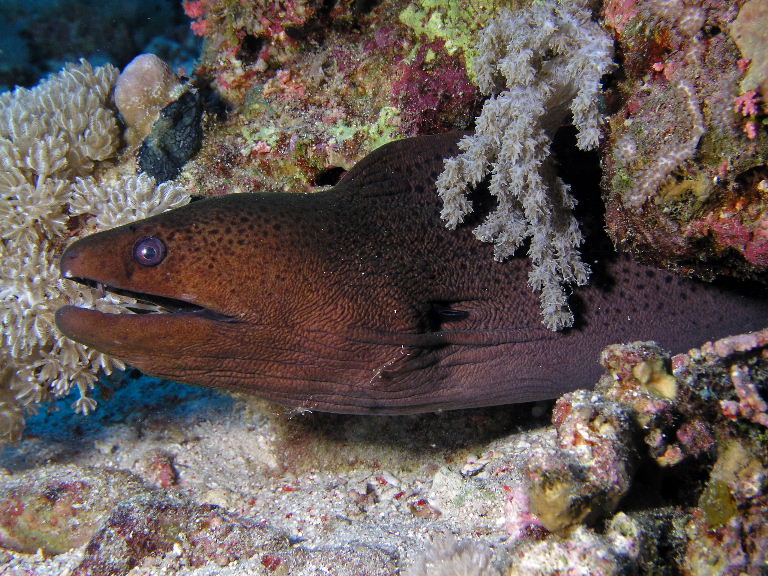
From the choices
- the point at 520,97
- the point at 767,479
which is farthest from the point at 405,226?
the point at 767,479

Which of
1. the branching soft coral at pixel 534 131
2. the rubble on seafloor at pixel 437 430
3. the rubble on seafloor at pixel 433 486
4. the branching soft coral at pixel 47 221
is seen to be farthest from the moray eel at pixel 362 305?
the branching soft coral at pixel 47 221

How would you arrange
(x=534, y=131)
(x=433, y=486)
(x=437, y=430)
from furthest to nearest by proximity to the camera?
(x=437, y=430)
(x=433, y=486)
(x=534, y=131)

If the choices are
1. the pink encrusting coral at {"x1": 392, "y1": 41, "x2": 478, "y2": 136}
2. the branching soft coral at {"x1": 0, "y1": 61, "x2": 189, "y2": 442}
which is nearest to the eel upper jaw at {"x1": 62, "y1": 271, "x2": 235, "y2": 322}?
the branching soft coral at {"x1": 0, "y1": 61, "x2": 189, "y2": 442}

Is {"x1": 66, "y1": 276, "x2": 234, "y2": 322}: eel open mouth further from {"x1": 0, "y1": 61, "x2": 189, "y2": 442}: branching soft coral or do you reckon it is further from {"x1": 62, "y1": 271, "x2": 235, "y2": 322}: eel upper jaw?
{"x1": 0, "y1": 61, "x2": 189, "y2": 442}: branching soft coral

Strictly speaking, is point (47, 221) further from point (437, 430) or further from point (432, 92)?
point (437, 430)

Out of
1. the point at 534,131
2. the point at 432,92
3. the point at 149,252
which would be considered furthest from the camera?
the point at 432,92

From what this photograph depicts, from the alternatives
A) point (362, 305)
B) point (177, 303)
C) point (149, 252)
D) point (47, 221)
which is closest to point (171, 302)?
point (177, 303)
